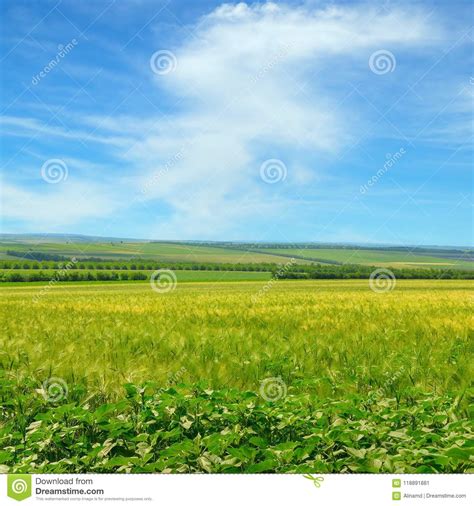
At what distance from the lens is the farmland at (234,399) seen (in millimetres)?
3900

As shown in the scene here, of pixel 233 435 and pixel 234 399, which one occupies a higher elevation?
pixel 234 399

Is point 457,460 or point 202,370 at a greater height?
point 202,370

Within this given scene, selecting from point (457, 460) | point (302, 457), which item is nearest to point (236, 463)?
point (302, 457)

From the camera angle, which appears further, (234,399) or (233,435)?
(234,399)

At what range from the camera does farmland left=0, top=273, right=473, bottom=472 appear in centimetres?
390

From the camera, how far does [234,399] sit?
4.94m

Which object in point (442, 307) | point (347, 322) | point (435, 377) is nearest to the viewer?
point (435, 377)

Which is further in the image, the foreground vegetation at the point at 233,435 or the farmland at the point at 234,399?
the farmland at the point at 234,399

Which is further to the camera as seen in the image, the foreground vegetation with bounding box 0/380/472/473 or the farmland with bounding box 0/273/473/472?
the farmland with bounding box 0/273/473/472
